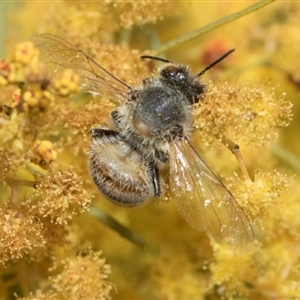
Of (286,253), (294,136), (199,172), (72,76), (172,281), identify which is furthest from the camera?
(294,136)

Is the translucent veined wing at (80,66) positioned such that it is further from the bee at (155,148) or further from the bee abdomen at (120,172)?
the bee abdomen at (120,172)

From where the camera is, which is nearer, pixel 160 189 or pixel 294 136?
pixel 160 189

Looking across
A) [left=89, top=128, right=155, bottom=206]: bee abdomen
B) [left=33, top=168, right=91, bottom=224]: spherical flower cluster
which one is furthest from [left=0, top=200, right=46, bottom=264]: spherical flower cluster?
[left=89, top=128, right=155, bottom=206]: bee abdomen

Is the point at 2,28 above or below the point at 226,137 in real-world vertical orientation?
above

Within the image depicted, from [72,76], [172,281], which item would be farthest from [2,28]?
[172,281]

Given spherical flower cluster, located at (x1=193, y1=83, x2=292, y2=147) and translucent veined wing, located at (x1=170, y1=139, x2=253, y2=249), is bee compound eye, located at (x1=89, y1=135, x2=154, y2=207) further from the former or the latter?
spherical flower cluster, located at (x1=193, y1=83, x2=292, y2=147)

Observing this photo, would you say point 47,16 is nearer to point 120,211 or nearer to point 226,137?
point 120,211

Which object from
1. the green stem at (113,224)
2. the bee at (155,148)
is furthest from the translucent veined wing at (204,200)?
the green stem at (113,224)
